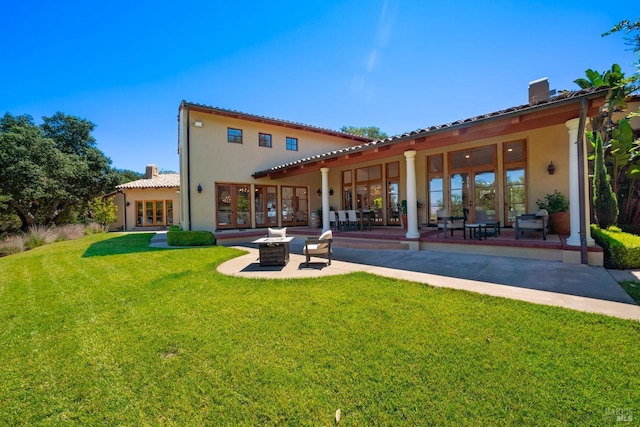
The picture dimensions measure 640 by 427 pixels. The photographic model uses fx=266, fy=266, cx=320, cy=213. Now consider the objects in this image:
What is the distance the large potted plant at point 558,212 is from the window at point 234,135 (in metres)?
11.9

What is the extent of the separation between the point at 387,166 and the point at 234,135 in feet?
23.7

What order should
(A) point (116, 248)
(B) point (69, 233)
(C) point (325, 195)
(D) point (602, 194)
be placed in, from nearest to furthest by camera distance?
(D) point (602, 194)
(A) point (116, 248)
(C) point (325, 195)
(B) point (69, 233)

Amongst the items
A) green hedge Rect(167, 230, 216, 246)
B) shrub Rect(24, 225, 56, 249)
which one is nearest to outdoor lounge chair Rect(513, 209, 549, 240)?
green hedge Rect(167, 230, 216, 246)

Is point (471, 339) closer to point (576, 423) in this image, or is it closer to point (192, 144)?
point (576, 423)

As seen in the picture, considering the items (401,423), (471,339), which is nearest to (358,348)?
(401,423)

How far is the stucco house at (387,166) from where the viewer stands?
19.7 ft

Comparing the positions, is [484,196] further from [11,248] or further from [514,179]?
[11,248]

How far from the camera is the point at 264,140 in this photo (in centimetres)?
1338

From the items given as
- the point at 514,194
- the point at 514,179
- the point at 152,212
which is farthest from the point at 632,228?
the point at 152,212

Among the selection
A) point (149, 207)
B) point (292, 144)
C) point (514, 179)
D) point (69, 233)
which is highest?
point (292, 144)

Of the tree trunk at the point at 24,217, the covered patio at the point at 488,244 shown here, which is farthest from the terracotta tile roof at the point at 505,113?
the tree trunk at the point at 24,217

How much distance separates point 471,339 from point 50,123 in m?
32.1

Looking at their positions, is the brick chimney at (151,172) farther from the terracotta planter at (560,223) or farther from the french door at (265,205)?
the terracotta planter at (560,223)

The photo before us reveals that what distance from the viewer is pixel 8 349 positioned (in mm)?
2873
